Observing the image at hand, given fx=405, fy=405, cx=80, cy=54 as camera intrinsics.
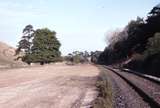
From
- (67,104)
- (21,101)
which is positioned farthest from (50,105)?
(21,101)

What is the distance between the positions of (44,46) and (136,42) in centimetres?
3829

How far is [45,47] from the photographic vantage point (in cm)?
13188

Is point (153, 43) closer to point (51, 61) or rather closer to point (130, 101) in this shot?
point (130, 101)

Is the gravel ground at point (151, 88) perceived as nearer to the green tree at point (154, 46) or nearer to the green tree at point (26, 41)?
the green tree at point (154, 46)

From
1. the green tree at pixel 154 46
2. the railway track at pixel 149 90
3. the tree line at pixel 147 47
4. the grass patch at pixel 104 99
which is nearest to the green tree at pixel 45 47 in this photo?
the tree line at pixel 147 47

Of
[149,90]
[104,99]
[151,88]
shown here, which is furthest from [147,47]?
[104,99]

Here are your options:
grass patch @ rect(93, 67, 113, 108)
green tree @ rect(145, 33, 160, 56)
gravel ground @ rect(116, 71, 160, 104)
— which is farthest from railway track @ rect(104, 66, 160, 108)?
green tree @ rect(145, 33, 160, 56)

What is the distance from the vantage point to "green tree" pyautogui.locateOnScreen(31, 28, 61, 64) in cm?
12962

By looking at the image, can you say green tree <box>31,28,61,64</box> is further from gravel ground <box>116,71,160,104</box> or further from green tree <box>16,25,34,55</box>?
gravel ground <box>116,71,160,104</box>

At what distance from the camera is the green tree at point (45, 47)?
129625 mm

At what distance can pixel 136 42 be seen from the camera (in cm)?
10400

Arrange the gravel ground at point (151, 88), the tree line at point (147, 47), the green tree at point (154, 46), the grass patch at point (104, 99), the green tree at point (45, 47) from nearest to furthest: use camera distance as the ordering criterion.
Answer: the grass patch at point (104, 99) → the gravel ground at point (151, 88) → the tree line at point (147, 47) → the green tree at point (154, 46) → the green tree at point (45, 47)

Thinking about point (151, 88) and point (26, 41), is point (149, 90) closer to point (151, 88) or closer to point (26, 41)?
point (151, 88)

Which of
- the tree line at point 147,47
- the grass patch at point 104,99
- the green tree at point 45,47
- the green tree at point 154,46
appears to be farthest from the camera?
the green tree at point 45,47
